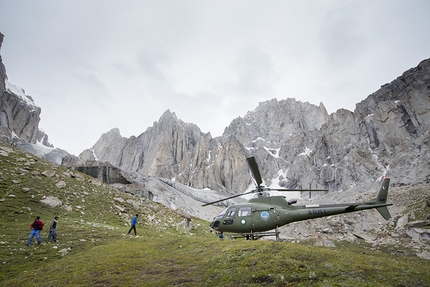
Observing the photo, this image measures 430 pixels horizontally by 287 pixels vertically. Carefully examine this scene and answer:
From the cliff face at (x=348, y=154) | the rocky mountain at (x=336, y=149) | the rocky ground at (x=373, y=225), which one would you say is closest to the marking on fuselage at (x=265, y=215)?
the rocky ground at (x=373, y=225)

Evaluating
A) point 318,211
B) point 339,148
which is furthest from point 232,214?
point 339,148

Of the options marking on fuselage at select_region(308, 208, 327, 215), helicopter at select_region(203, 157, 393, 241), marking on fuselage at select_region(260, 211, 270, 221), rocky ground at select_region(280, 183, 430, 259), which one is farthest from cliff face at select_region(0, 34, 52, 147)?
marking on fuselage at select_region(308, 208, 327, 215)

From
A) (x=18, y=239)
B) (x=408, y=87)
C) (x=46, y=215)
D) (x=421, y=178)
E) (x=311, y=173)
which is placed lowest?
(x=18, y=239)

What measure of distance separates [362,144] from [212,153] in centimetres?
10174

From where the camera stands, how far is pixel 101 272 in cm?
988

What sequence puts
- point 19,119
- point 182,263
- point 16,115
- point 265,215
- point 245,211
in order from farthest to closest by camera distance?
point 19,119 → point 16,115 → point 245,211 → point 265,215 → point 182,263

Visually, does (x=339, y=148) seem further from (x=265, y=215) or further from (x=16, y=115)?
(x=16, y=115)

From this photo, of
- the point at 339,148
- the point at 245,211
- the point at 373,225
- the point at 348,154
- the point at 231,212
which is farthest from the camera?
the point at 339,148

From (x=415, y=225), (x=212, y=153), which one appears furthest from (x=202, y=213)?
(x=212, y=153)

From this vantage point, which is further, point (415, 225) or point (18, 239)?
point (415, 225)

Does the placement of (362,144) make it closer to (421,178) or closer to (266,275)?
(421,178)

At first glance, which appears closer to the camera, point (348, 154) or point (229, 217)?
point (229, 217)

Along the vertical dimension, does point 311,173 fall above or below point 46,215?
above

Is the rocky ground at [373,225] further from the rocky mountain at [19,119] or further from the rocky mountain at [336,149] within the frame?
the rocky mountain at [19,119]
